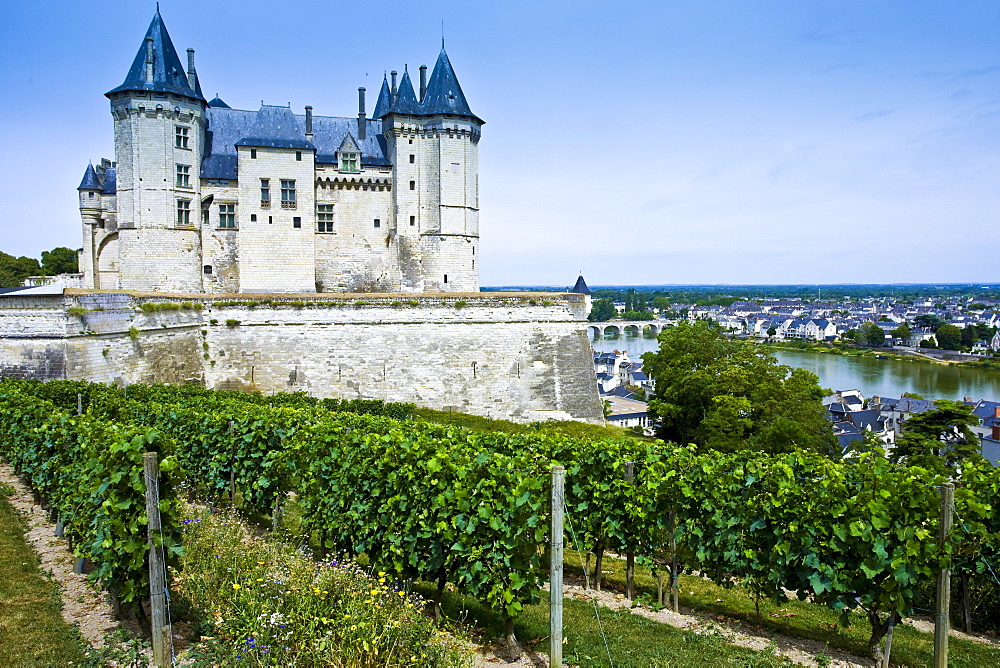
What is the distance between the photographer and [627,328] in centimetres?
13900

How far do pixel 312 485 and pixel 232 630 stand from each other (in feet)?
11.1

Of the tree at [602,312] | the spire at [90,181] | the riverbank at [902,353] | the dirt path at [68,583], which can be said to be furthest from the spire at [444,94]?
the tree at [602,312]

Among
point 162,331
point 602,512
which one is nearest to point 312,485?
point 602,512

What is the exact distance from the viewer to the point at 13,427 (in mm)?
11188

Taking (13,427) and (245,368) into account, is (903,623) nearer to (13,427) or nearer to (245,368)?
(13,427)

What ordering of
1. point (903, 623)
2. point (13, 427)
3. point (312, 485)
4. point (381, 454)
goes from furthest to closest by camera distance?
point (13, 427) < point (312, 485) < point (381, 454) < point (903, 623)

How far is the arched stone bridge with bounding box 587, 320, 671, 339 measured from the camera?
5020 inches

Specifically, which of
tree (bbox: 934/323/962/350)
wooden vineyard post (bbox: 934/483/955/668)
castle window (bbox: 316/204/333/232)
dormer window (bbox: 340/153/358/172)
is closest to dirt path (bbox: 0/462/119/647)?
wooden vineyard post (bbox: 934/483/955/668)

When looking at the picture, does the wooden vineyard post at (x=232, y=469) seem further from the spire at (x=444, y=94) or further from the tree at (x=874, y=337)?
the tree at (x=874, y=337)

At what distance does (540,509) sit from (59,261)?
51.5 m

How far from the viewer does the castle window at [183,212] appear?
89.0 ft

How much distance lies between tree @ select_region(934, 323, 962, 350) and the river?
40.0 feet

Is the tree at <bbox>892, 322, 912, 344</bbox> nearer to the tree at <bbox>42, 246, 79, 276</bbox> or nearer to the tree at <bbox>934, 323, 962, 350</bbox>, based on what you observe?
the tree at <bbox>934, 323, 962, 350</bbox>

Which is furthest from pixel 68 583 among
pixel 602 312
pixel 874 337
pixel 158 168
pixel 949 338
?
pixel 602 312
